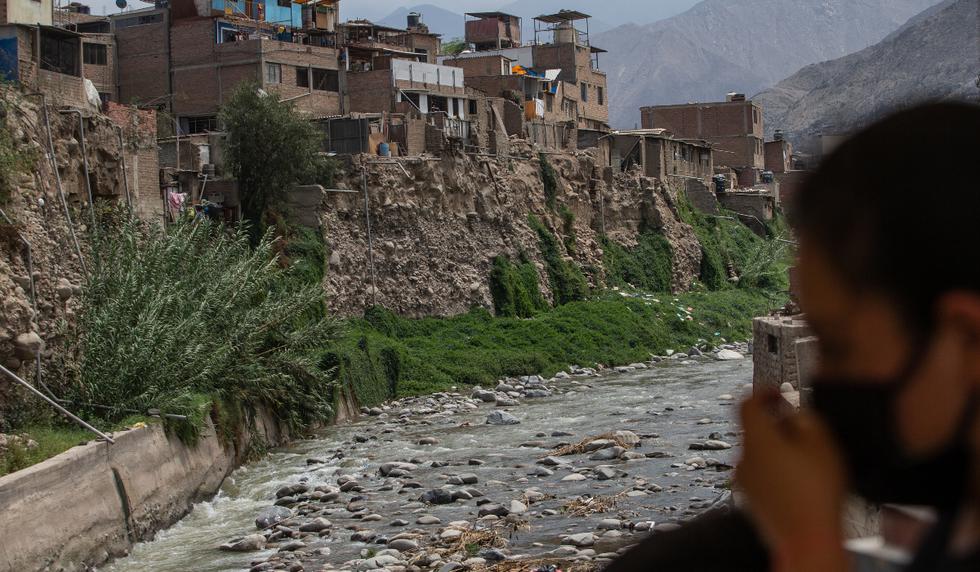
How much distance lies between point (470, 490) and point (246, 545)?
3.74 meters

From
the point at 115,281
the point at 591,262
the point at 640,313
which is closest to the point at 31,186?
the point at 115,281

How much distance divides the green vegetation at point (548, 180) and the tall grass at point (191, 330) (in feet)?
63.7

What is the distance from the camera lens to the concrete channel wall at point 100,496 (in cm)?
1237

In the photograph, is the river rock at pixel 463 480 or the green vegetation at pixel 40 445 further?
the river rock at pixel 463 480

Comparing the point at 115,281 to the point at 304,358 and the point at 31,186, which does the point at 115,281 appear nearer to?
the point at 31,186

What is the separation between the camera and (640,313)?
1590 inches

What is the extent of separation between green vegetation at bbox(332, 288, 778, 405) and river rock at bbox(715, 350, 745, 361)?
74.4 inches


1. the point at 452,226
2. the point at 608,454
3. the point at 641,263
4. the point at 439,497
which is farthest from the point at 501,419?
the point at 641,263

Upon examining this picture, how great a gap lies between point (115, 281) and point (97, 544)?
5.78m

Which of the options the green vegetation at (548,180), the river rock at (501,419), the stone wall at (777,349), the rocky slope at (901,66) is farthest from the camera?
the rocky slope at (901,66)

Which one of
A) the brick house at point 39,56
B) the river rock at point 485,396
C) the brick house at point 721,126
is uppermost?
the brick house at point 721,126

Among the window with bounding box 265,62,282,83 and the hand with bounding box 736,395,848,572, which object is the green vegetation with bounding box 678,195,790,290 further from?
the hand with bounding box 736,395,848,572

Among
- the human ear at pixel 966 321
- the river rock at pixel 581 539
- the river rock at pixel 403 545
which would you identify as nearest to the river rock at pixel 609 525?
the river rock at pixel 581 539

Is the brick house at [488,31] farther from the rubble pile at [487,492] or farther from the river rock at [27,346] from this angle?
the river rock at [27,346]
